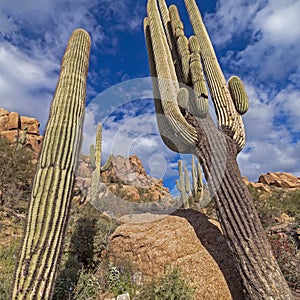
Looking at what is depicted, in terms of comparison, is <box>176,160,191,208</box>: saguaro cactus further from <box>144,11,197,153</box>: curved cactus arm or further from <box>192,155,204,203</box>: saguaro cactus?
<box>144,11,197,153</box>: curved cactus arm

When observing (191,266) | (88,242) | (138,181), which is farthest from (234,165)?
(138,181)

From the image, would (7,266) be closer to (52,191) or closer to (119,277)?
(119,277)

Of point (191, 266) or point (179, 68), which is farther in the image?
point (179, 68)

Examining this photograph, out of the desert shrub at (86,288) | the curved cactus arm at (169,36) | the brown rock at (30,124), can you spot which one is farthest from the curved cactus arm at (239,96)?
the brown rock at (30,124)

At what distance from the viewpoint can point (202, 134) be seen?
4895 mm

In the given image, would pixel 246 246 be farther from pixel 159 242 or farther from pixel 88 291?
pixel 88 291

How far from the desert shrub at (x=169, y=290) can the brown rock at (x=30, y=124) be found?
34.8 metres

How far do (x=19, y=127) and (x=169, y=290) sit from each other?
35.5 m

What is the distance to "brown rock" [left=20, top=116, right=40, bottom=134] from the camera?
34.6 meters

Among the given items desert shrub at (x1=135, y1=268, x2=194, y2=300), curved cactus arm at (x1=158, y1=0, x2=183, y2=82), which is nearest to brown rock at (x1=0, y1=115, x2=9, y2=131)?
curved cactus arm at (x1=158, y1=0, x2=183, y2=82)

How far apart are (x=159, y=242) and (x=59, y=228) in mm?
2612

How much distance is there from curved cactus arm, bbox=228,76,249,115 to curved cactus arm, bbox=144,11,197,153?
1034 millimetres

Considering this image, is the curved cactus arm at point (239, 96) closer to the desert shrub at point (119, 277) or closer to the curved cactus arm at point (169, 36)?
the curved cactus arm at point (169, 36)

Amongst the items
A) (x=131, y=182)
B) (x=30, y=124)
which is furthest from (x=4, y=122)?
(x=131, y=182)
